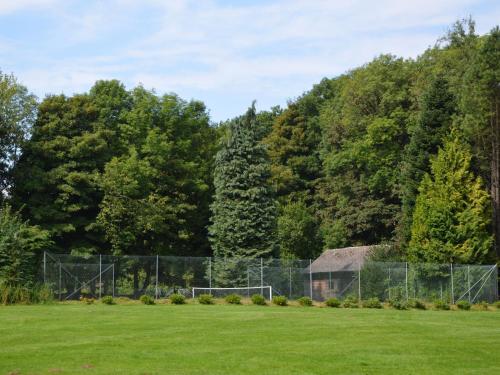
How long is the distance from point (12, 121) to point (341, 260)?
82.3 ft

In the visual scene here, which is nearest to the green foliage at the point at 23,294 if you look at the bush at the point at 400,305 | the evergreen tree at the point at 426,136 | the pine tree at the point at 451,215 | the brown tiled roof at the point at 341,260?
the bush at the point at 400,305

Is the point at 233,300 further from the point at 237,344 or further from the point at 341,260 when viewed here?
the point at 341,260

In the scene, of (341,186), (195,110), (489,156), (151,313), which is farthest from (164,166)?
(151,313)

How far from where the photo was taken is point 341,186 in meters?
63.7

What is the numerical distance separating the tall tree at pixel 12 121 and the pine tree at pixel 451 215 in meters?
26.7

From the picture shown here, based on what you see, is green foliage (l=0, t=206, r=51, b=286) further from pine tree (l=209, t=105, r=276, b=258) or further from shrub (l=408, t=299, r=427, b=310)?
shrub (l=408, t=299, r=427, b=310)

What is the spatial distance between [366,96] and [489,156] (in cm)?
1575

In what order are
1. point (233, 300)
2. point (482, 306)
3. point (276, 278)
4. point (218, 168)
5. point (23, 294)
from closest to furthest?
point (23, 294)
point (233, 300)
point (482, 306)
point (276, 278)
point (218, 168)

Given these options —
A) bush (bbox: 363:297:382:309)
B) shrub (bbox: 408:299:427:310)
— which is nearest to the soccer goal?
bush (bbox: 363:297:382:309)

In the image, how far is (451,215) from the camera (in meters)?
43.8

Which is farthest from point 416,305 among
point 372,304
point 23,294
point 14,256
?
point 14,256

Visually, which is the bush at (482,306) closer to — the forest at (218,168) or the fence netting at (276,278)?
the fence netting at (276,278)

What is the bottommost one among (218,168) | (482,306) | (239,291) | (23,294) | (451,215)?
(482,306)

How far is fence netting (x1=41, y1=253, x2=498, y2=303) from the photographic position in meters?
39.7
